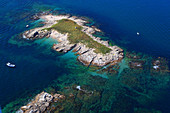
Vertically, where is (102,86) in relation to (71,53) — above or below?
below

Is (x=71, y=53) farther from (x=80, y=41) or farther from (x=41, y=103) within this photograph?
(x=41, y=103)

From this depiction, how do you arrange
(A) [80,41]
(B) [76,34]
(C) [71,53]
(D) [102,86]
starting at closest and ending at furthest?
(D) [102,86], (C) [71,53], (A) [80,41], (B) [76,34]

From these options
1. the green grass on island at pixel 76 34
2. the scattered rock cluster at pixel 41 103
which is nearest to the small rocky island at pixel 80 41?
the green grass on island at pixel 76 34

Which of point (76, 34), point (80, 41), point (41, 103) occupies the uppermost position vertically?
point (76, 34)

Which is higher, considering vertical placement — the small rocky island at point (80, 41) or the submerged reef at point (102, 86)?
the small rocky island at point (80, 41)

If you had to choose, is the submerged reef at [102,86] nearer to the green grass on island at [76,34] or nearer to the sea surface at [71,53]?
the sea surface at [71,53]

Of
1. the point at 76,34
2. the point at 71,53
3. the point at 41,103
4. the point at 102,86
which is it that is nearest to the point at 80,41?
the point at 76,34

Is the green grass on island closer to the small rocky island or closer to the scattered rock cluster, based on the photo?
the small rocky island
